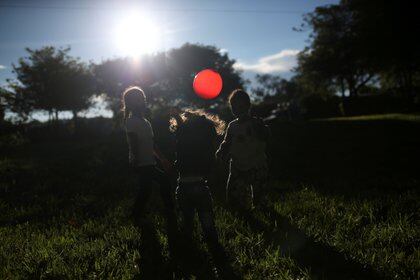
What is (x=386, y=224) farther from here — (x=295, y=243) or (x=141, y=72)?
(x=141, y=72)

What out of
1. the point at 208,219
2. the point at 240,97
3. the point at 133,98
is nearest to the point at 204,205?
the point at 208,219

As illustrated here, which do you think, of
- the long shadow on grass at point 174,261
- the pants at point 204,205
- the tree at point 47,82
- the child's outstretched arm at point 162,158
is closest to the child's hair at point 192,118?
the pants at point 204,205

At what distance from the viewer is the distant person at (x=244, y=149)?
5426mm

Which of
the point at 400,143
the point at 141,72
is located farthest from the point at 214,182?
the point at 141,72

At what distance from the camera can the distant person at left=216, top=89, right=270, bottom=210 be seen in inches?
214

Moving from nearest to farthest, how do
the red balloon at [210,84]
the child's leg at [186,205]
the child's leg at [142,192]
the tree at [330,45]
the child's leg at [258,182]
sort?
the child's leg at [186,205], the child's leg at [258,182], the child's leg at [142,192], the tree at [330,45], the red balloon at [210,84]

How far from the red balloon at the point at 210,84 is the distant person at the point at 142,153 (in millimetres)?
49804

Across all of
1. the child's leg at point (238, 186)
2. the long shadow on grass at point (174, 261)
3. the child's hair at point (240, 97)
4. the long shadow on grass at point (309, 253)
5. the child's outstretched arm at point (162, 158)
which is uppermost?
the child's hair at point (240, 97)

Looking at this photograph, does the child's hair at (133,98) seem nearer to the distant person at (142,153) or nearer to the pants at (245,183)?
the distant person at (142,153)

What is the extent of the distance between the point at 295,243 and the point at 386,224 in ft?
4.66

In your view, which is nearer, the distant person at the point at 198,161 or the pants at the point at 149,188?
the distant person at the point at 198,161

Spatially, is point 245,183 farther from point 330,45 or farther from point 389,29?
point 330,45

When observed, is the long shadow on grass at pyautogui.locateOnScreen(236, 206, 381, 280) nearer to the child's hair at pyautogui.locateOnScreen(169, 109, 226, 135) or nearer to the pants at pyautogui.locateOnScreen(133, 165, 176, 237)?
the pants at pyautogui.locateOnScreen(133, 165, 176, 237)

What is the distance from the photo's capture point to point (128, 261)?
169 inches
